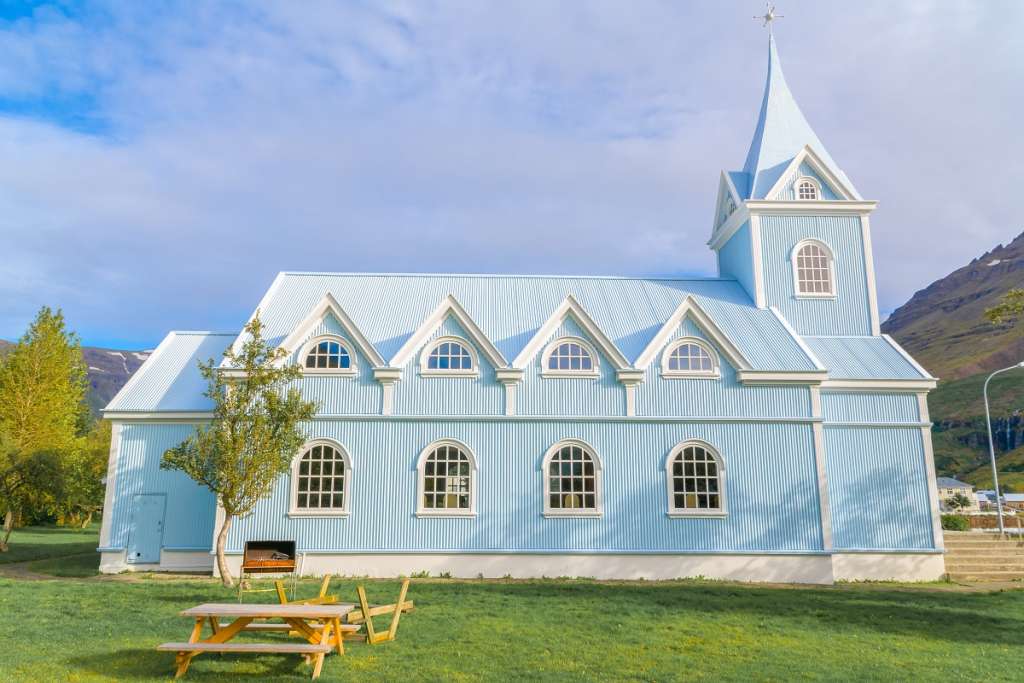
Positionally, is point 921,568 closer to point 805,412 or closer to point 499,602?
point 805,412

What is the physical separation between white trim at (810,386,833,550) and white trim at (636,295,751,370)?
7.55 feet

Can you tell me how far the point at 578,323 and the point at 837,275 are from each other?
408 inches

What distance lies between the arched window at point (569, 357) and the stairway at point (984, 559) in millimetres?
12726

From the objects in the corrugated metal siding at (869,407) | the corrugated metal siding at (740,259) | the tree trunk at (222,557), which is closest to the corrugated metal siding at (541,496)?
the tree trunk at (222,557)

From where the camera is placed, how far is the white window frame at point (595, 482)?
21.0 m

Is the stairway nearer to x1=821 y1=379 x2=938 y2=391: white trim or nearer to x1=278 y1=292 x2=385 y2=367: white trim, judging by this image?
x1=821 y1=379 x2=938 y2=391: white trim

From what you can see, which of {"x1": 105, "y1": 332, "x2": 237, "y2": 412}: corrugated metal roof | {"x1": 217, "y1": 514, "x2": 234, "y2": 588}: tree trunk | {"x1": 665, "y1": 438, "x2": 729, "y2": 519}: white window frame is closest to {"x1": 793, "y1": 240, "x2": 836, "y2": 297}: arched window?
{"x1": 665, "y1": 438, "x2": 729, "y2": 519}: white window frame

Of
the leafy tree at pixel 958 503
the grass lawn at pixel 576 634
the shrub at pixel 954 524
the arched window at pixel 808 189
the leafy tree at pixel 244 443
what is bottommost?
the grass lawn at pixel 576 634

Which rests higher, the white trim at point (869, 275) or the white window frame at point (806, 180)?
the white window frame at point (806, 180)

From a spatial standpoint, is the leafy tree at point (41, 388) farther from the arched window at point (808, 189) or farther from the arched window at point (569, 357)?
the arched window at point (808, 189)

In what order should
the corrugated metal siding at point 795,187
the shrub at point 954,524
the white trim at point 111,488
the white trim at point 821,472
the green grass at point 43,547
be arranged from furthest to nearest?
the shrub at point 954,524, the corrugated metal siding at point 795,187, the green grass at point 43,547, the white trim at point 111,488, the white trim at point 821,472

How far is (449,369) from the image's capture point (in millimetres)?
21953

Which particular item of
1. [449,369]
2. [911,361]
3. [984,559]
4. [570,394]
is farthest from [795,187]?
[449,369]

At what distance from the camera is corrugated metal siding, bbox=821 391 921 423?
22.7 meters
